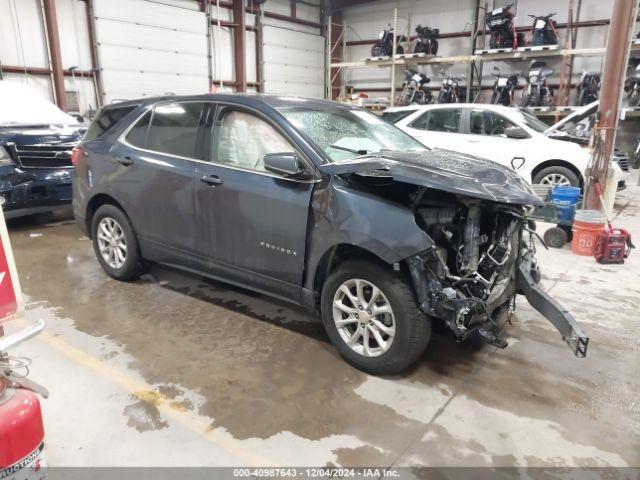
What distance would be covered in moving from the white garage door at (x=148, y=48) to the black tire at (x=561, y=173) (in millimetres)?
8570

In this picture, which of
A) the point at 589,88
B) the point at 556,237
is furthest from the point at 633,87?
the point at 556,237

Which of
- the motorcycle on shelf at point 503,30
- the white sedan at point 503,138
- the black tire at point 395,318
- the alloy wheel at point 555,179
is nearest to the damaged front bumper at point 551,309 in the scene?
the black tire at point 395,318

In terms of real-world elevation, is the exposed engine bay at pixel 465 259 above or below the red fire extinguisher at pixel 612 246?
above

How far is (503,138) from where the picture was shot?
24.5 feet

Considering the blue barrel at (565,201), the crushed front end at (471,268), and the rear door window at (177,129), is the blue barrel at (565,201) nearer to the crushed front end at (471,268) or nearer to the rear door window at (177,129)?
the crushed front end at (471,268)

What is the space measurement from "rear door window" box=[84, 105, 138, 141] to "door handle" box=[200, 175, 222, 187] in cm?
121

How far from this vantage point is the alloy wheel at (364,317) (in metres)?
2.70

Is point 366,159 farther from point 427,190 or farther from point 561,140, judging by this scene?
point 561,140

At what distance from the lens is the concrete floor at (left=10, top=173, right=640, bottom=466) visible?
222cm

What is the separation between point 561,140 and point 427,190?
563 centimetres

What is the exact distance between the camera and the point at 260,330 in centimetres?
338

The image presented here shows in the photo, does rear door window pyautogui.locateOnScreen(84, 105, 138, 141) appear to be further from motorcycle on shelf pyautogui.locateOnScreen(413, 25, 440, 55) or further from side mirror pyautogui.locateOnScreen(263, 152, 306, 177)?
motorcycle on shelf pyautogui.locateOnScreen(413, 25, 440, 55)

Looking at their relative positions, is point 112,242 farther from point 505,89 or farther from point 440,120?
point 505,89

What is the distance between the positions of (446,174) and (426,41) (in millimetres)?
12751
